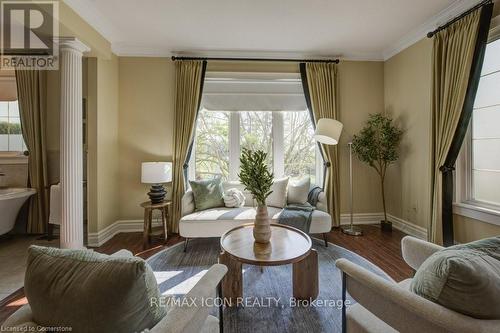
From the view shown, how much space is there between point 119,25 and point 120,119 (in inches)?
51.0

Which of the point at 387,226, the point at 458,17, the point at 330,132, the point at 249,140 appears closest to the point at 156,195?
the point at 249,140

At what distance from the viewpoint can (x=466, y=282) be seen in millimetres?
828

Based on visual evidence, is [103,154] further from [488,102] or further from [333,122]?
[488,102]

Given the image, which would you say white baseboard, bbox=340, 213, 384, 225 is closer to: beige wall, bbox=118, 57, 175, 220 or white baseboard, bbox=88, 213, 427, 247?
white baseboard, bbox=88, 213, 427, 247

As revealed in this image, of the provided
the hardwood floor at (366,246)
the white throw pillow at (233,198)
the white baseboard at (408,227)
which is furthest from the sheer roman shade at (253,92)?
the white baseboard at (408,227)

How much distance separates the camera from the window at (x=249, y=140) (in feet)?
12.5

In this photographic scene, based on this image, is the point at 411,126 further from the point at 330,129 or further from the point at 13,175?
the point at 13,175

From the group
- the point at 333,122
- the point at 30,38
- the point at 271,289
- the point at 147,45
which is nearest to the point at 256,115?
the point at 333,122

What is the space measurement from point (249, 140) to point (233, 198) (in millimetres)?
1111

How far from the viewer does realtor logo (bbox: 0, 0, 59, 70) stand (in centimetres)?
218

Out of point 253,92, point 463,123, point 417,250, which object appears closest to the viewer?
point 417,250

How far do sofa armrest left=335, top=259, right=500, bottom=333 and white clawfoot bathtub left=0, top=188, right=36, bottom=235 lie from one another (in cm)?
402

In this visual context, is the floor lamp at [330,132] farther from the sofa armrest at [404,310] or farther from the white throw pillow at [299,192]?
the sofa armrest at [404,310]

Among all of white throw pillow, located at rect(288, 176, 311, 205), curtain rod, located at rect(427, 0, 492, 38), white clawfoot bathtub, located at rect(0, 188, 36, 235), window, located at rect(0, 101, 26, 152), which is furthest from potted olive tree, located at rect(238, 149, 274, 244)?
window, located at rect(0, 101, 26, 152)
